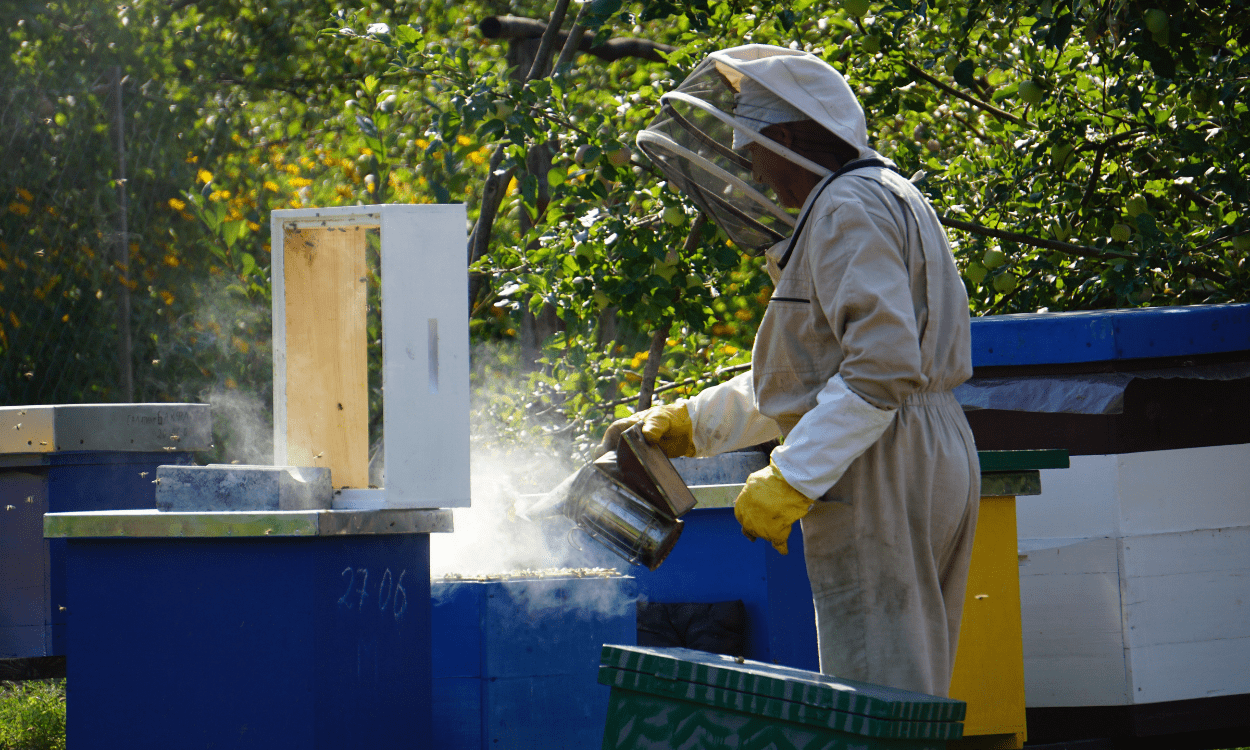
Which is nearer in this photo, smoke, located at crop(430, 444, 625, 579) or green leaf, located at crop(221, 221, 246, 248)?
green leaf, located at crop(221, 221, 246, 248)

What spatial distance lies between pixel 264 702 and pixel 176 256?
11.3ft

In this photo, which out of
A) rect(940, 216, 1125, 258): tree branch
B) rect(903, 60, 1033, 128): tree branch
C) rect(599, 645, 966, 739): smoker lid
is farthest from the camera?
rect(903, 60, 1033, 128): tree branch

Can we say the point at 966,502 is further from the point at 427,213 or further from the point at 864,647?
the point at 427,213

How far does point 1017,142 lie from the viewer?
182 inches

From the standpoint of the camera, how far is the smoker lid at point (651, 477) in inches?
84.7

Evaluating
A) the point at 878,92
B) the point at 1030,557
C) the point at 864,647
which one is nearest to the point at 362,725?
the point at 864,647

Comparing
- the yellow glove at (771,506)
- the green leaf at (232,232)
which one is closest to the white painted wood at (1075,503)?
the yellow glove at (771,506)

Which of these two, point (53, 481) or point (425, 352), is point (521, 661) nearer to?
point (425, 352)

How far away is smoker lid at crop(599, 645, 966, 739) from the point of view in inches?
58.8

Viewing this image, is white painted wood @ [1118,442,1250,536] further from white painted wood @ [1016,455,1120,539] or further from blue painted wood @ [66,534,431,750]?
blue painted wood @ [66,534,431,750]

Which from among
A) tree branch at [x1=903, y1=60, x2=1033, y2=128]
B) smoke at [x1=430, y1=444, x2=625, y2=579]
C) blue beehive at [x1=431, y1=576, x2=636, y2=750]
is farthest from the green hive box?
tree branch at [x1=903, y1=60, x2=1033, y2=128]

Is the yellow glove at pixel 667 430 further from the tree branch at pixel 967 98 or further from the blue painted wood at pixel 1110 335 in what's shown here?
the tree branch at pixel 967 98

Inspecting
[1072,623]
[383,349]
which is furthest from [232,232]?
[1072,623]

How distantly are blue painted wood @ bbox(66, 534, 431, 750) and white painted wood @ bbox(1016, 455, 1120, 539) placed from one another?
1.78 meters
